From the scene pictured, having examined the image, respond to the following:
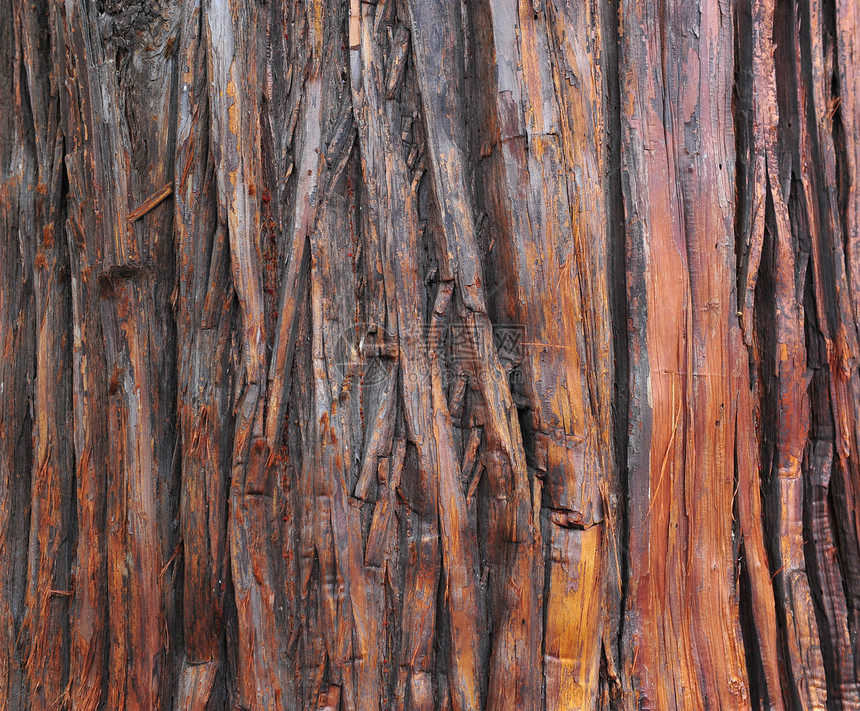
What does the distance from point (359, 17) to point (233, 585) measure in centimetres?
137

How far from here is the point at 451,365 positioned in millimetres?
1201

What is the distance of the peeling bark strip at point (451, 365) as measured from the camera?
118 cm

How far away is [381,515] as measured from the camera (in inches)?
46.6

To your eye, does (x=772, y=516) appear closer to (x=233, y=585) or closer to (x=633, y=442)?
(x=633, y=442)

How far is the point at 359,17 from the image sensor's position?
1218mm

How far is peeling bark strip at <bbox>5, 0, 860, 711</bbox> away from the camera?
118 cm

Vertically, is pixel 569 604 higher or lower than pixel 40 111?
lower

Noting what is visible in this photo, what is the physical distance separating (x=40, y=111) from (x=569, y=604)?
6.22 ft

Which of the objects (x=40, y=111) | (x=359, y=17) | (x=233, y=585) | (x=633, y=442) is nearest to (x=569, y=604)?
(x=633, y=442)

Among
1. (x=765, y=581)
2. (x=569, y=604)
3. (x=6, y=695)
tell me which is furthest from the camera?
(x=6, y=695)

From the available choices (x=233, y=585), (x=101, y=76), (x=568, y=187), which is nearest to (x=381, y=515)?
(x=233, y=585)

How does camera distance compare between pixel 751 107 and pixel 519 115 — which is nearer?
pixel 519 115

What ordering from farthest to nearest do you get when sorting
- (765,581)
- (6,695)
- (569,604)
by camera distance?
(6,695), (765,581), (569,604)

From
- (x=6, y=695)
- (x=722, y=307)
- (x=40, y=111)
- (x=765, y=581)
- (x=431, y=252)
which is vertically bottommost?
(x=6, y=695)
